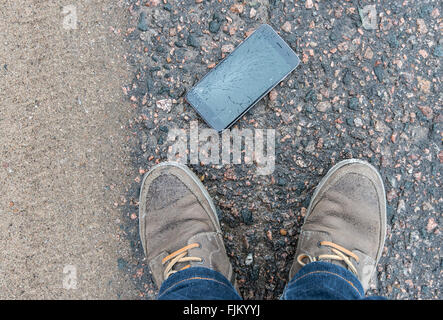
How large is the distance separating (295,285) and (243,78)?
873 mm

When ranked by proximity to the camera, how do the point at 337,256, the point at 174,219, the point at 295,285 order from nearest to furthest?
the point at 295,285 → the point at 337,256 → the point at 174,219

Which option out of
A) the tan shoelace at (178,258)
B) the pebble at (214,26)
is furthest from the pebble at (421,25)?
the tan shoelace at (178,258)

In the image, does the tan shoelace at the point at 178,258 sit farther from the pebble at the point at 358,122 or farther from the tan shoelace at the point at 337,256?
the pebble at the point at 358,122

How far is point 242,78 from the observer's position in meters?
1.60

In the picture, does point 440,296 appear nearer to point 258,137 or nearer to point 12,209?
point 258,137

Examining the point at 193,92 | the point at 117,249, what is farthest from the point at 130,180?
the point at 193,92

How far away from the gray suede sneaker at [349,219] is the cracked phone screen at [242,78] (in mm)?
473

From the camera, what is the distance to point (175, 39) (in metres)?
1.65

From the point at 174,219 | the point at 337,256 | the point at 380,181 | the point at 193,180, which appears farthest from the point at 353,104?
the point at 174,219

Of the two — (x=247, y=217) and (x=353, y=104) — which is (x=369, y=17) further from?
(x=247, y=217)

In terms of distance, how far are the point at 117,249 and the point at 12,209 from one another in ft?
1.73

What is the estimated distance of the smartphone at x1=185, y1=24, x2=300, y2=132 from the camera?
62.6 inches

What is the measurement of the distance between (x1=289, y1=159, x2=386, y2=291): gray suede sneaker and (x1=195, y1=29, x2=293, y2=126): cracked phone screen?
0.47m
